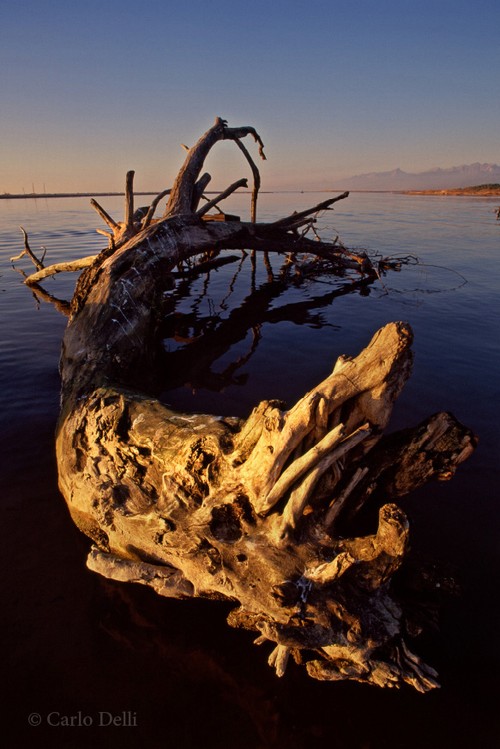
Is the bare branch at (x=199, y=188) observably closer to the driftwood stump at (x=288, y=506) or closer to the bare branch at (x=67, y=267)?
the bare branch at (x=67, y=267)

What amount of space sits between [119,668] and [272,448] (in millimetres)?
1862

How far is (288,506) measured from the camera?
254 centimetres

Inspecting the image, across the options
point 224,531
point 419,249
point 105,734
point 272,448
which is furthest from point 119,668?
point 419,249

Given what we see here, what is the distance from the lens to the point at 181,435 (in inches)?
125

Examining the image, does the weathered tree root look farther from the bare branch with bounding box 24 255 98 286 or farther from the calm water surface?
the bare branch with bounding box 24 255 98 286

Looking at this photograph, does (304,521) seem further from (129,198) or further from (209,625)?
(129,198)

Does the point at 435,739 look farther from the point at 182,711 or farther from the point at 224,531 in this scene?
the point at 224,531

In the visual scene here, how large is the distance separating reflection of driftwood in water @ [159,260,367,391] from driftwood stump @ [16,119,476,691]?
3.20m

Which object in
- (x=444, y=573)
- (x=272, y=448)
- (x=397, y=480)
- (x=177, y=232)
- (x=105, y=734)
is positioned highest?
(x=177, y=232)

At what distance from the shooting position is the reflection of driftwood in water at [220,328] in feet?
22.7

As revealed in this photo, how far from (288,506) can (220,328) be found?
7.06 metres

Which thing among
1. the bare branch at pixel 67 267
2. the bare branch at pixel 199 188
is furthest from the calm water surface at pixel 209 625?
the bare branch at pixel 199 188

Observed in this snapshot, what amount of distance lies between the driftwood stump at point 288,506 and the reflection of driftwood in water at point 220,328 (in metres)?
3.20

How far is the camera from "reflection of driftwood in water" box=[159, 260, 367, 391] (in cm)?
692
